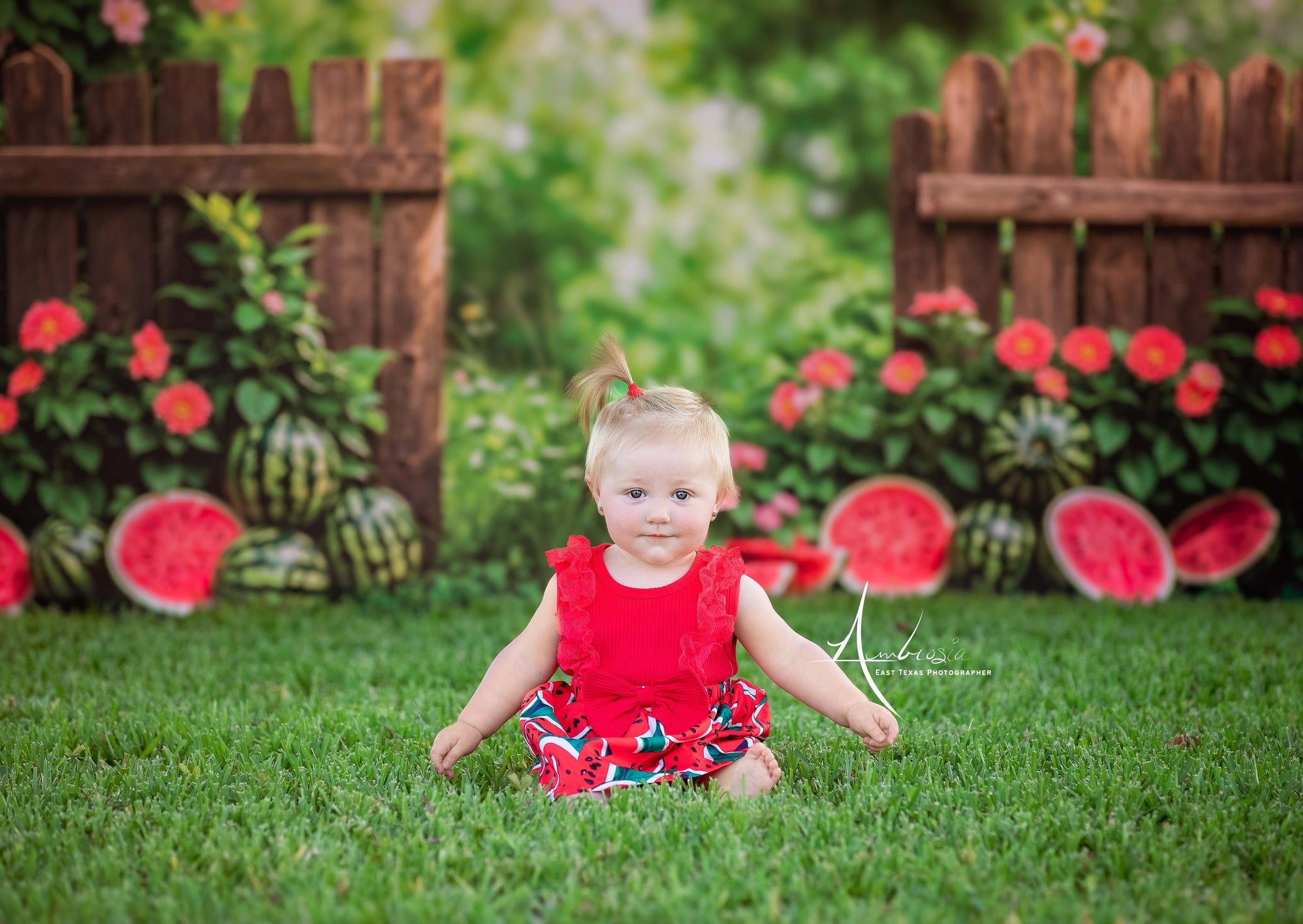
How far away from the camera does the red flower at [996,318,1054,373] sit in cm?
523

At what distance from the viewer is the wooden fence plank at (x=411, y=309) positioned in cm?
523

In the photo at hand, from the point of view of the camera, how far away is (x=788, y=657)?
260 cm

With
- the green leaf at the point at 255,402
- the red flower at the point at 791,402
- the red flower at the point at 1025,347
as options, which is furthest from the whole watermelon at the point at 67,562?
the red flower at the point at 1025,347

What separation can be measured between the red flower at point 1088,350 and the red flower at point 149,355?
3923 millimetres

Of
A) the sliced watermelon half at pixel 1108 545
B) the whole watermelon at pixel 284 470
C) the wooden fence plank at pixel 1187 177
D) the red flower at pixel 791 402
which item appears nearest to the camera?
the whole watermelon at pixel 284 470

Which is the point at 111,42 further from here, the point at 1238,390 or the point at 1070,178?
the point at 1238,390

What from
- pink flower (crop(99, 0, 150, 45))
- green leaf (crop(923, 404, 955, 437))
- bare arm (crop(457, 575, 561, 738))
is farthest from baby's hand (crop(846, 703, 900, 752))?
pink flower (crop(99, 0, 150, 45))

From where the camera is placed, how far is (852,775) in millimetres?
2629

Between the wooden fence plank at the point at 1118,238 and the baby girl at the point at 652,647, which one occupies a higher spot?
the wooden fence plank at the point at 1118,238

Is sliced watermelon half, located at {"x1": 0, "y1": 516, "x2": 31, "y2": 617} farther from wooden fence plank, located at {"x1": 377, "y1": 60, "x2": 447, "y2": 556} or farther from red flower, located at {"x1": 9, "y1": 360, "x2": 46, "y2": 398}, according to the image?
wooden fence plank, located at {"x1": 377, "y1": 60, "x2": 447, "y2": 556}

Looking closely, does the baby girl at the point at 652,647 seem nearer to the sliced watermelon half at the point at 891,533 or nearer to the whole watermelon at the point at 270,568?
the whole watermelon at the point at 270,568

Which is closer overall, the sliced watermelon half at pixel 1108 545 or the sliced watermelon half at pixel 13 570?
the sliced watermelon half at pixel 13 570

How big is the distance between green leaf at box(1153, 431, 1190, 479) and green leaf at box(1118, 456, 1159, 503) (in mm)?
41

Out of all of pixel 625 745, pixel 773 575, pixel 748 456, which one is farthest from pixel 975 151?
pixel 625 745
